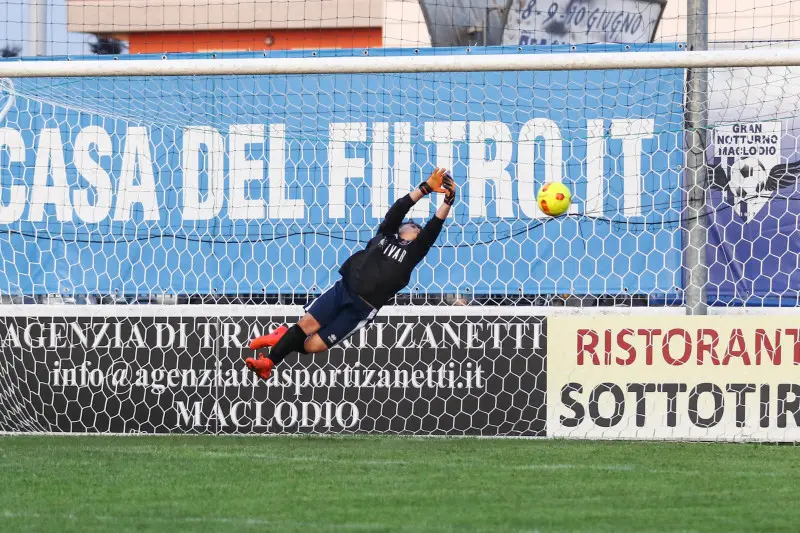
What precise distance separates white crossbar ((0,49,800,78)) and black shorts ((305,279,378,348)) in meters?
1.56

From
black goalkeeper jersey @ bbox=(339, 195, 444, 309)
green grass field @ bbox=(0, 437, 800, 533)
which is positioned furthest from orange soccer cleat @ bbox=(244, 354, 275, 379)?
black goalkeeper jersey @ bbox=(339, 195, 444, 309)

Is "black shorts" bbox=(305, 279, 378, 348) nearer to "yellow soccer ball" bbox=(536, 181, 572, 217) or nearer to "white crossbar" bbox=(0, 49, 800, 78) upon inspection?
"yellow soccer ball" bbox=(536, 181, 572, 217)

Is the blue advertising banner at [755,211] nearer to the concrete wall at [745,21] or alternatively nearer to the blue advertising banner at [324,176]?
the blue advertising banner at [324,176]

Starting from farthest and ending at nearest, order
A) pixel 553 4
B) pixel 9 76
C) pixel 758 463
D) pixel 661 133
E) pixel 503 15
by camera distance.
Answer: pixel 553 4
pixel 503 15
pixel 661 133
pixel 9 76
pixel 758 463

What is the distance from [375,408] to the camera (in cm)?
1045

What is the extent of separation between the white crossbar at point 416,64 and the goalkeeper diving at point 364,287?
0.90 metres

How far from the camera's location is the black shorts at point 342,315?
30.6 feet

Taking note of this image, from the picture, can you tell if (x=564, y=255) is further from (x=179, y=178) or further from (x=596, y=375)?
(x=179, y=178)

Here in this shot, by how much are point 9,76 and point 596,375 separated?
493 centimetres

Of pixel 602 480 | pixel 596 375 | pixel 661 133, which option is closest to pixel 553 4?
pixel 661 133

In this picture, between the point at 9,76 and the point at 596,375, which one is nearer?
the point at 9,76

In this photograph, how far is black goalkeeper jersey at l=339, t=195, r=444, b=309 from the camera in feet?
30.4

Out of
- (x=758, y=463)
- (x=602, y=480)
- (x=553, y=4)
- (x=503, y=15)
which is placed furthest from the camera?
(x=553, y=4)

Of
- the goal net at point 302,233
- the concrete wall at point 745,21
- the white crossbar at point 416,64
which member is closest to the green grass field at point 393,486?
the goal net at point 302,233
